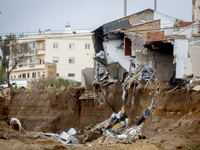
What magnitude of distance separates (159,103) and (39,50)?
4045 cm

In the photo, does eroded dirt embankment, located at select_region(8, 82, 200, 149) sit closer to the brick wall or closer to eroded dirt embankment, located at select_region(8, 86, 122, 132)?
eroded dirt embankment, located at select_region(8, 86, 122, 132)

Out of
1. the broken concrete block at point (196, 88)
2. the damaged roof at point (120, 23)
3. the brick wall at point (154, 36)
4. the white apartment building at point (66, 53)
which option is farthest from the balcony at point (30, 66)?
the broken concrete block at point (196, 88)

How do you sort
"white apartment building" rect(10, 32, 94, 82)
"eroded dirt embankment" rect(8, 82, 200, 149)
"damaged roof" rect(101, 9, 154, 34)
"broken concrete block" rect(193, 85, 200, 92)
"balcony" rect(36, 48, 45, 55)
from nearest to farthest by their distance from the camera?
"eroded dirt embankment" rect(8, 82, 200, 149), "broken concrete block" rect(193, 85, 200, 92), "damaged roof" rect(101, 9, 154, 34), "white apartment building" rect(10, 32, 94, 82), "balcony" rect(36, 48, 45, 55)

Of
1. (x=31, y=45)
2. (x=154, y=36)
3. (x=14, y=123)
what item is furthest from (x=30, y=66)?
(x=154, y=36)

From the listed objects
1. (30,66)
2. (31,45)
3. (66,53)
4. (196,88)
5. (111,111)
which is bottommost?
(111,111)

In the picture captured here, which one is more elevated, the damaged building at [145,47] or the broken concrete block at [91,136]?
the damaged building at [145,47]

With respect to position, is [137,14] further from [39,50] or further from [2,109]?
[39,50]

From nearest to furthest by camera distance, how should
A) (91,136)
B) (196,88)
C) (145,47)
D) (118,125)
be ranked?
(196,88), (145,47), (91,136), (118,125)

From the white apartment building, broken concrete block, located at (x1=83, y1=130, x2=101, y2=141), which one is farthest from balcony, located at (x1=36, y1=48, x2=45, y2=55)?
broken concrete block, located at (x1=83, y1=130, x2=101, y2=141)

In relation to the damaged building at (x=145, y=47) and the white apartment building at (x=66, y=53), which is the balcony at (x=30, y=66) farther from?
the damaged building at (x=145, y=47)

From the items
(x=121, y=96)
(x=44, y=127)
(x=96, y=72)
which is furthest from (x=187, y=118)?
(x=44, y=127)

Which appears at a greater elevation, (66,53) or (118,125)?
(66,53)

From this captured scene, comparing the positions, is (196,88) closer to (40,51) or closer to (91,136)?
(91,136)

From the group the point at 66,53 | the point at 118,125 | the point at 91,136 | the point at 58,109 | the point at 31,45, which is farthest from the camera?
the point at 31,45
